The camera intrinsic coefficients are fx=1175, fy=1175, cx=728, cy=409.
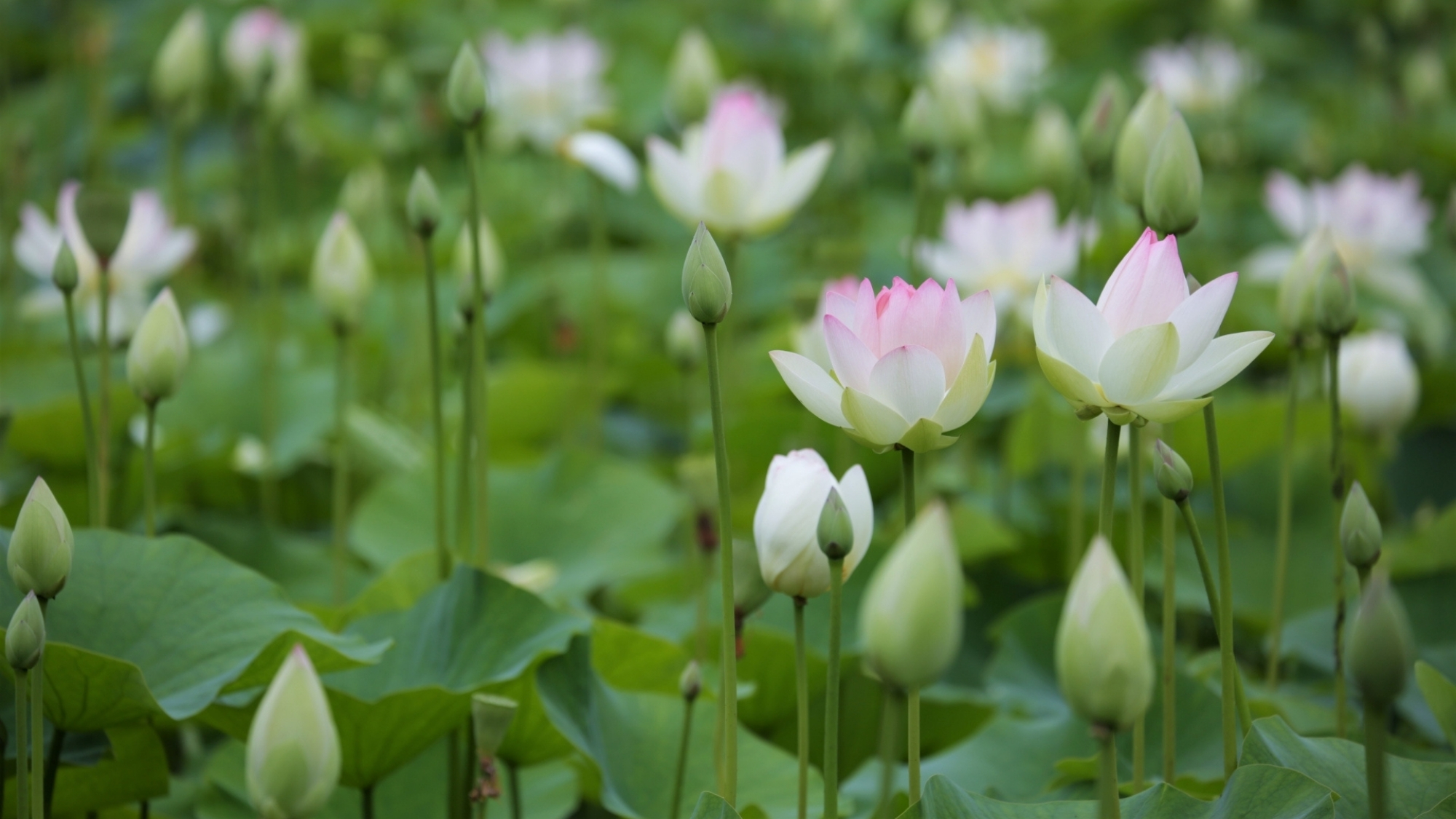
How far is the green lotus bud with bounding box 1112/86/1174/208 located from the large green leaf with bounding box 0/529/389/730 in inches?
22.6

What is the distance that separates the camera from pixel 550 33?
2828 mm

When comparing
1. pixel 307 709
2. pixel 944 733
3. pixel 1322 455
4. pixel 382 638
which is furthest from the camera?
pixel 1322 455

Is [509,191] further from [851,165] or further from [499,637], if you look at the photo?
[499,637]

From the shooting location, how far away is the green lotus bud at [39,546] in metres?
0.58

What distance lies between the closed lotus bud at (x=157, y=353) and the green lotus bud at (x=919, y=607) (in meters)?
0.55

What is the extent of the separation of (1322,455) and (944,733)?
0.64m

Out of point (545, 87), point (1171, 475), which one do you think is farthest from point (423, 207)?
point (545, 87)

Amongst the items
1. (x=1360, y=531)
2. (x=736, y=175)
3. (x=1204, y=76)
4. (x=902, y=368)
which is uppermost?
(x=1204, y=76)

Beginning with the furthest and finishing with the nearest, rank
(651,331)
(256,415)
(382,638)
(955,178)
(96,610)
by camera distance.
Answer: (651,331) → (955,178) → (256,415) → (382,638) → (96,610)

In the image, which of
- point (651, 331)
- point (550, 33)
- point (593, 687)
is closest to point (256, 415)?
point (651, 331)

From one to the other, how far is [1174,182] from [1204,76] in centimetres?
169

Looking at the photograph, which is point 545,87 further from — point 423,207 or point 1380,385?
point 1380,385

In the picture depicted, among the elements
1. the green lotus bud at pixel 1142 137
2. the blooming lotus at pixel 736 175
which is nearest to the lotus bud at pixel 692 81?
the blooming lotus at pixel 736 175

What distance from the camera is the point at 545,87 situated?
76.6 inches
